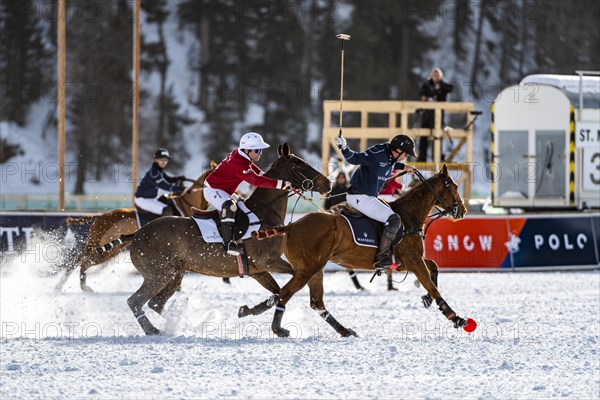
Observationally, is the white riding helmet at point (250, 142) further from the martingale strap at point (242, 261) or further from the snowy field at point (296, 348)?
the snowy field at point (296, 348)

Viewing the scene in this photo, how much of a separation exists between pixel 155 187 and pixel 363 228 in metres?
6.68

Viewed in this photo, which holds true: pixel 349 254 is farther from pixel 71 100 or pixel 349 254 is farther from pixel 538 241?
pixel 71 100

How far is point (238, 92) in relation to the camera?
54.1 m

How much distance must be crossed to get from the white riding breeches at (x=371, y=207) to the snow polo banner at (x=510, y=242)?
31.8ft

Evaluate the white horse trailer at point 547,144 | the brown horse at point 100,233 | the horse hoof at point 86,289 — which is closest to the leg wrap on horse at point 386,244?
the brown horse at point 100,233

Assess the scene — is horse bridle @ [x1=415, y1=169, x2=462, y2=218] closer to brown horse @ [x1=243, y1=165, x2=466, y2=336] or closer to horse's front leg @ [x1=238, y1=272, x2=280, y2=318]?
brown horse @ [x1=243, y1=165, x2=466, y2=336]

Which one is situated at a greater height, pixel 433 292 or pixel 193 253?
pixel 193 253

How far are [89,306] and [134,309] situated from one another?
310cm

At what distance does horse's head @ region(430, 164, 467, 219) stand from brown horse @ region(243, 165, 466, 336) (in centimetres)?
30

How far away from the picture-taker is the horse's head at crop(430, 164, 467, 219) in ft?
41.8

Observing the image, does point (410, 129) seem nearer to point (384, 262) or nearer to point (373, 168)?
point (373, 168)

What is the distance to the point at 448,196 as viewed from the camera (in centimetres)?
1277

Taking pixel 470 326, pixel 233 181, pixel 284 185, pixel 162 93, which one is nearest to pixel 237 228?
pixel 233 181

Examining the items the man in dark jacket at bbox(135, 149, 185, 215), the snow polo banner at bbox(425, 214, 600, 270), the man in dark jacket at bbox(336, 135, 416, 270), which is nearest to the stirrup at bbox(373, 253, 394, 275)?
the man in dark jacket at bbox(336, 135, 416, 270)
